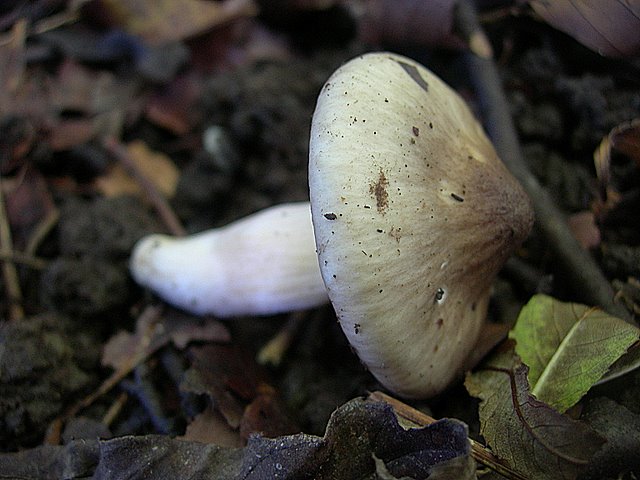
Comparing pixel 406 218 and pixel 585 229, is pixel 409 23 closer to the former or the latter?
pixel 585 229

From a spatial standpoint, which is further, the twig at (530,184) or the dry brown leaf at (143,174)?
the dry brown leaf at (143,174)

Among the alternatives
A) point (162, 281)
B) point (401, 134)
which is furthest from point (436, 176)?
point (162, 281)

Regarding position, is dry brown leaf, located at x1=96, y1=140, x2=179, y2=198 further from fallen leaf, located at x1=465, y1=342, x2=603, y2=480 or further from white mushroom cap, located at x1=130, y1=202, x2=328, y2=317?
fallen leaf, located at x1=465, y1=342, x2=603, y2=480

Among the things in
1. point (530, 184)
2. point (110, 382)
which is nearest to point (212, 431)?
point (110, 382)

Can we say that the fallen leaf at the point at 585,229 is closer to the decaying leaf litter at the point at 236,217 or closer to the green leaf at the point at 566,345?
the decaying leaf litter at the point at 236,217

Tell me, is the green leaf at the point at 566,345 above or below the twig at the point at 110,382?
above

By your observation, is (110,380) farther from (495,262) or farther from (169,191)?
(495,262)

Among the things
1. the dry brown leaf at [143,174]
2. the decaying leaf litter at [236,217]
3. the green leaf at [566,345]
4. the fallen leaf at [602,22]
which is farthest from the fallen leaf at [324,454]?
the dry brown leaf at [143,174]
